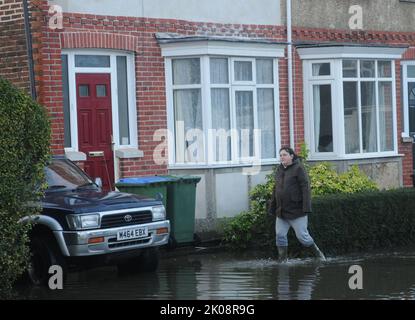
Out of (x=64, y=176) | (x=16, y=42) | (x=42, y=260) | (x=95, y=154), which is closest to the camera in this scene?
(x=42, y=260)

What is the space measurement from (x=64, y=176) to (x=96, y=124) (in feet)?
11.8

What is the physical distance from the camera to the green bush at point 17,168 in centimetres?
1081

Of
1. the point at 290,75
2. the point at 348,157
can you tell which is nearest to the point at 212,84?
the point at 290,75

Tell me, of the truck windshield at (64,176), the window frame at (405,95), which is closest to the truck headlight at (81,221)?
the truck windshield at (64,176)

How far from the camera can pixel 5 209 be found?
1086 cm

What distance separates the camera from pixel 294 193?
14.6 metres

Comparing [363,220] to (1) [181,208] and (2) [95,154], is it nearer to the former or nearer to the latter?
(1) [181,208]

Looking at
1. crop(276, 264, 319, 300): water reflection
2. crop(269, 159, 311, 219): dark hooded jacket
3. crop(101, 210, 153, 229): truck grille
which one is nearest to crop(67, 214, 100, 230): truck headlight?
crop(101, 210, 153, 229): truck grille

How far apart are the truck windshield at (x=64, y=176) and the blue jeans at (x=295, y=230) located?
2.80 metres

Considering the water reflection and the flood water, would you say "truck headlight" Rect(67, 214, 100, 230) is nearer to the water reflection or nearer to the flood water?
the flood water
